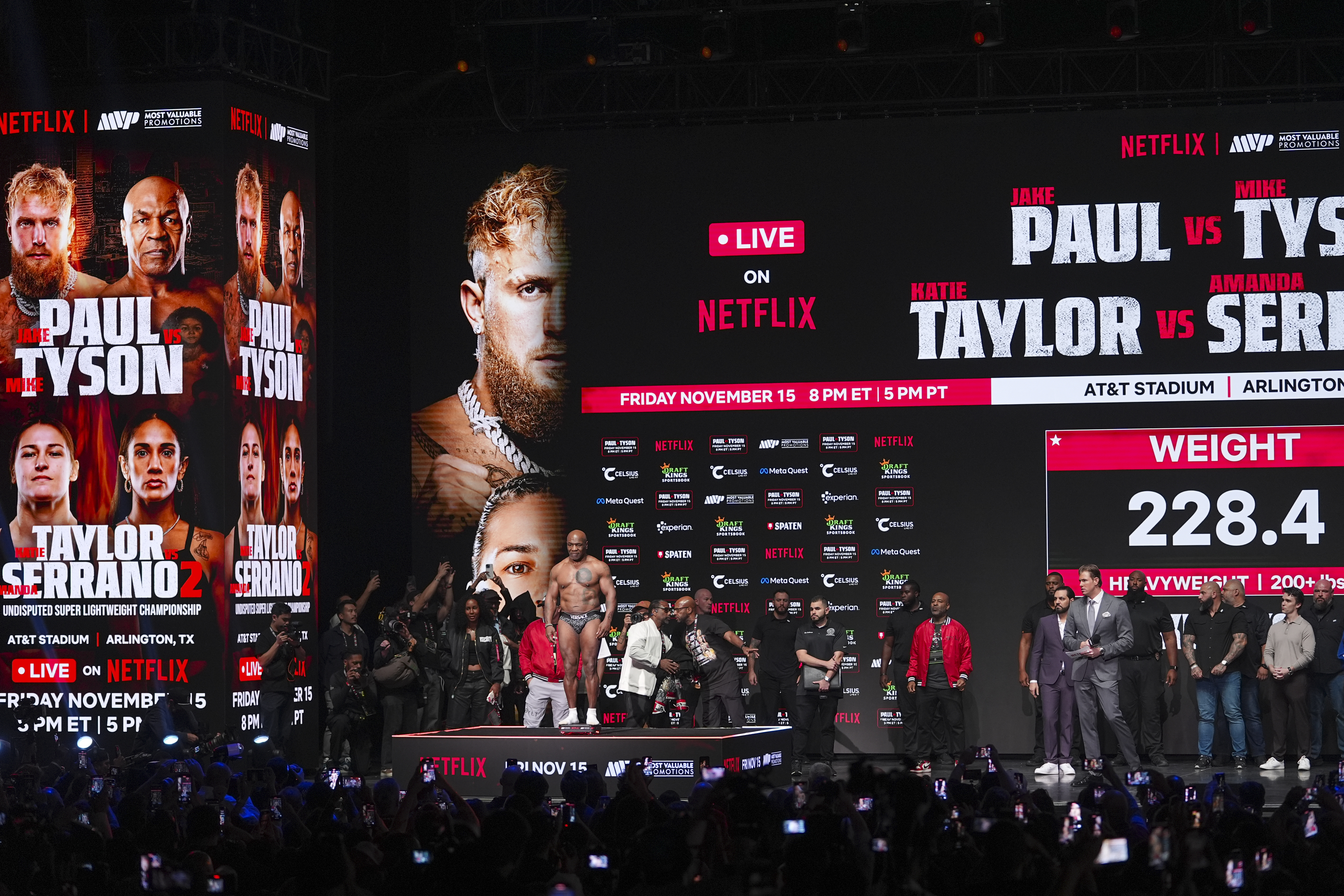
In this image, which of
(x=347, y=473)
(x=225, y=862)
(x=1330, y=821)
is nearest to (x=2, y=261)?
(x=347, y=473)

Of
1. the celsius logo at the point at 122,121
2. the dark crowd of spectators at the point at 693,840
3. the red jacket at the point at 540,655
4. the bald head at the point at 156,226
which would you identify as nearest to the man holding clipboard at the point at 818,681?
the red jacket at the point at 540,655

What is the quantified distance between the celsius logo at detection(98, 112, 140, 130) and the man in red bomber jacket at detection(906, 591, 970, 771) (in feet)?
28.2

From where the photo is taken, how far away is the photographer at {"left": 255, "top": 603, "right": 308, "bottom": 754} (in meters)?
15.6

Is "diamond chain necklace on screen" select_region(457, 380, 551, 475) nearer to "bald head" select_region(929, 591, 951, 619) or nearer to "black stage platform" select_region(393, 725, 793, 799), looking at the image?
"bald head" select_region(929, 591, 951, 619)

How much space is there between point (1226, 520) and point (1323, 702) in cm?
191

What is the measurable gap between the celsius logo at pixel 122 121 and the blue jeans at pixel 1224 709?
36.4 ft

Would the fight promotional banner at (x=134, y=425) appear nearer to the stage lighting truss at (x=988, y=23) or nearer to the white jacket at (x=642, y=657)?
the white jacket at (x=642, y=657)

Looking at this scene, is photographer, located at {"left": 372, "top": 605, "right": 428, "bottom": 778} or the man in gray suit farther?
photographer, located at {"left": 372, "top": 605, "right": 428, "bottom": 778}

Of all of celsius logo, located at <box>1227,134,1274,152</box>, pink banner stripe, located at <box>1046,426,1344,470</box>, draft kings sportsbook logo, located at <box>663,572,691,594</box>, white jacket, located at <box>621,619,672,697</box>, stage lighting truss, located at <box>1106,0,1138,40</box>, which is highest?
stage lighting truss, located at <box>1106,0,1138,40</box>

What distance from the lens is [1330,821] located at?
6.55 m

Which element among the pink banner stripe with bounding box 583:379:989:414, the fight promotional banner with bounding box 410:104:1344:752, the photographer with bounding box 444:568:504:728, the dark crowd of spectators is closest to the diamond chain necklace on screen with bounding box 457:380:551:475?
the fight promotional banner with bounding box 410:104:1344:752

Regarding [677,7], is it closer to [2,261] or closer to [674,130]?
[674,130]

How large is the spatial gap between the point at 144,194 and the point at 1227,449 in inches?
412

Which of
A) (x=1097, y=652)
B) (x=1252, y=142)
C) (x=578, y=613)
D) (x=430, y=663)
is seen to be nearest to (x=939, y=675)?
(x=1097, y=652)
